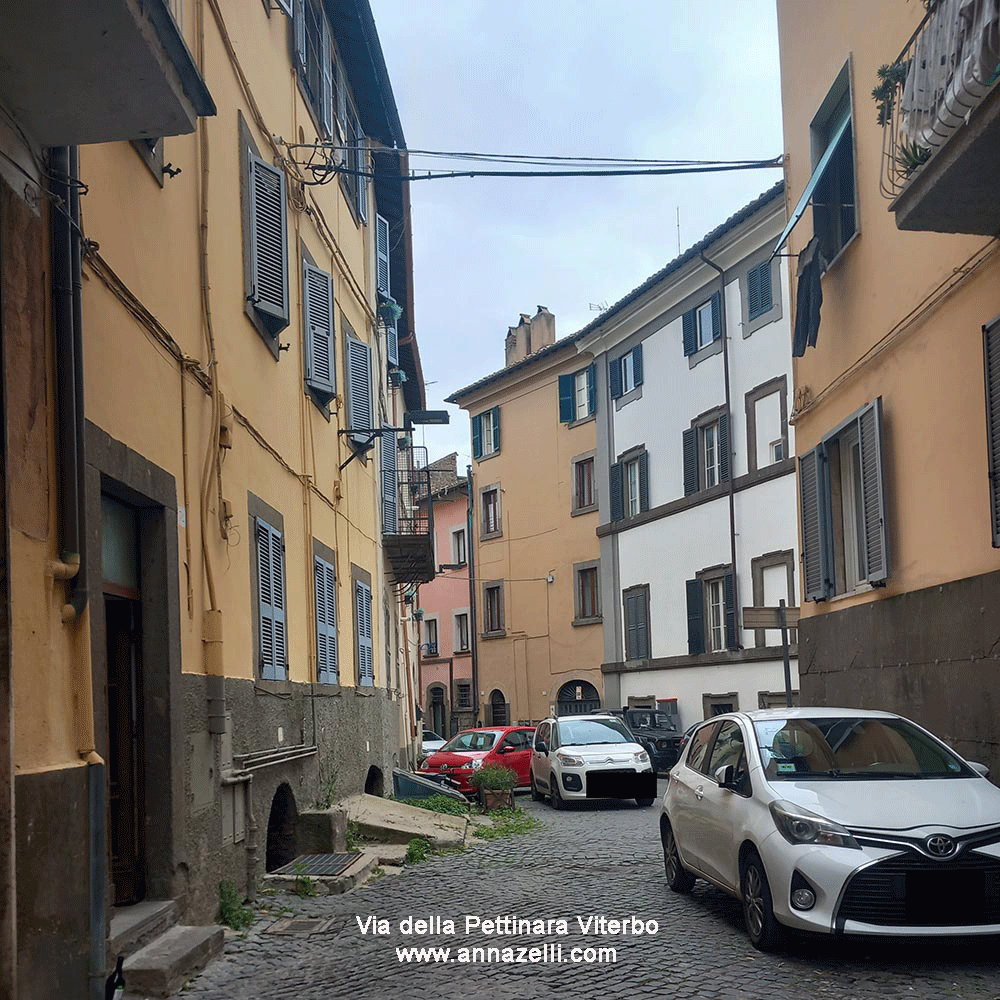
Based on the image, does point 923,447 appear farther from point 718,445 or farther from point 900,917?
point 718,445

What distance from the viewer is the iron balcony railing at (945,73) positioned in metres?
7.89

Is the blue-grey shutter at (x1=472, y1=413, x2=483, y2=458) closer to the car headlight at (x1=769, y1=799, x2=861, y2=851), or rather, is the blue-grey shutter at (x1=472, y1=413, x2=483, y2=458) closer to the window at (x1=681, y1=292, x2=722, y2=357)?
the window at (x1=681, y1=292, x2=722, y2=357)

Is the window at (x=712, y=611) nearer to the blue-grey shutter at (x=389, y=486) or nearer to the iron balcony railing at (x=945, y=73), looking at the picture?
the blue-grey shutter at (x=389, y=486)

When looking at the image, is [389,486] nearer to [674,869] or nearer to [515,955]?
[674,869]

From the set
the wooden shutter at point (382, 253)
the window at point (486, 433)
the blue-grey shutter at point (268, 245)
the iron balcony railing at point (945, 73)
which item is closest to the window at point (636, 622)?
the window at point (486, 433)

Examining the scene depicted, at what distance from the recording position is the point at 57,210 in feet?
20.9

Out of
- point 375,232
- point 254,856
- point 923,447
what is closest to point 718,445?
point 375,232

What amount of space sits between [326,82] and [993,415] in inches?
403

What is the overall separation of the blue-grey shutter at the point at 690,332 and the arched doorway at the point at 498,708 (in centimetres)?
1528

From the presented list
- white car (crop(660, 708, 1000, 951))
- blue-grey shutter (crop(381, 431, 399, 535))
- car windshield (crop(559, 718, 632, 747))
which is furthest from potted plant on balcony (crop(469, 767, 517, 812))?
white car (crop(660, 708, 1000, 951))

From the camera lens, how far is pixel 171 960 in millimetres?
7168

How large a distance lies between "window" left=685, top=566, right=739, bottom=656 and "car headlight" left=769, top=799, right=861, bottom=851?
69.7ft

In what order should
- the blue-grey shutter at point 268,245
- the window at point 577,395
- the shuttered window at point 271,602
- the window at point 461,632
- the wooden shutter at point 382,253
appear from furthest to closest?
the window at point 461,632 → the window at point 577,395 → the wooden shutter at point 382,253 → the blue-grey shutter at point 268,245 → the shuttered window at point 271,602

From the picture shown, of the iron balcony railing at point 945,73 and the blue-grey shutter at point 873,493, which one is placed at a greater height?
the iron balcony railing at point 945,73
